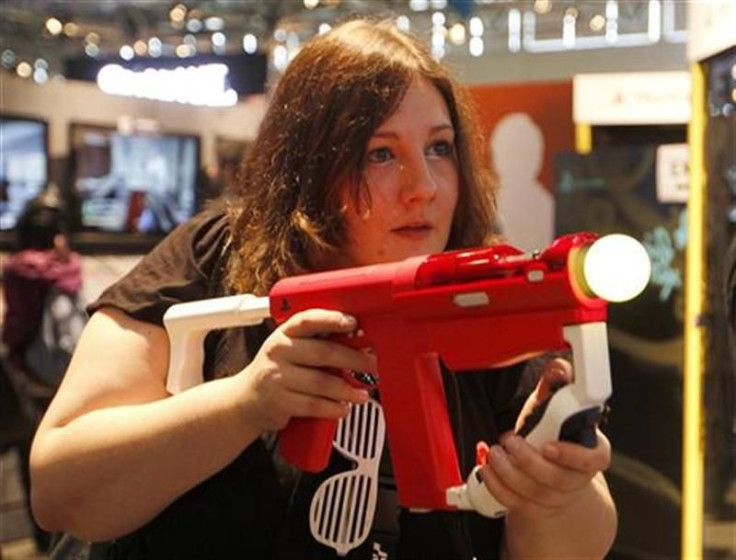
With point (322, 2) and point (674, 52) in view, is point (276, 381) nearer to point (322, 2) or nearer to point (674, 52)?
point (674, 52)

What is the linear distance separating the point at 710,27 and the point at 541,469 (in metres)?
1.82

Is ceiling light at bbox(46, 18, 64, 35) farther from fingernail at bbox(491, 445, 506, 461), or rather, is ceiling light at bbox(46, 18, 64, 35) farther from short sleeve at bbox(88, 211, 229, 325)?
fingernail at bbox(491, 445, 506, 461)

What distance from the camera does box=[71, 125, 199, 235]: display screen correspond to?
5.72 metres

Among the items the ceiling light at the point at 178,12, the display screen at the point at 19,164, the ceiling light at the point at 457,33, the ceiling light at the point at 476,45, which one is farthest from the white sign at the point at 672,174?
the ceiling light at the point at 178,12

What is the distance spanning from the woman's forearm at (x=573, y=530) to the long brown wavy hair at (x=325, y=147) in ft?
0.94

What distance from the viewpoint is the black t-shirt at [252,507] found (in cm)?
99

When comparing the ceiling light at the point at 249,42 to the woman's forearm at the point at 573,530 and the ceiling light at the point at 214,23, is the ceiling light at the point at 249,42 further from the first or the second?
the woman's forearm at the point at 573,530

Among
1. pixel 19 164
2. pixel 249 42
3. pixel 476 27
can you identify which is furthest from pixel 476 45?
pixel 19 164

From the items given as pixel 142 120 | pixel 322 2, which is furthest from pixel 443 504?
pixel 322 2

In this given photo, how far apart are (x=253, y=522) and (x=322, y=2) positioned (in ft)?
26.9

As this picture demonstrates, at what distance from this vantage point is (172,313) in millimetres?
967

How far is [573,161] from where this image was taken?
3.68 metres

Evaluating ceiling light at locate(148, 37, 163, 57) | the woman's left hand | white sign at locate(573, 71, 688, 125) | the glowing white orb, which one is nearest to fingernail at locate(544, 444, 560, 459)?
the woman's left hand

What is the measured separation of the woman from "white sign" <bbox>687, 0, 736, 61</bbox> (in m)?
1.27
